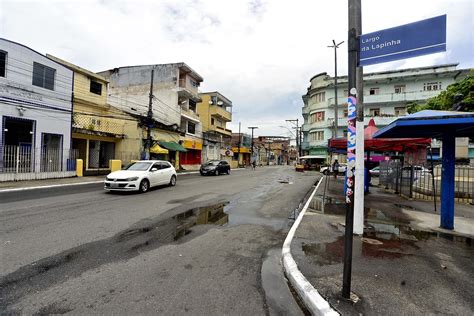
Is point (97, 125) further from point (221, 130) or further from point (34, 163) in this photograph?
point (221, 130)

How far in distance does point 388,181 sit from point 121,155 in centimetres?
2275

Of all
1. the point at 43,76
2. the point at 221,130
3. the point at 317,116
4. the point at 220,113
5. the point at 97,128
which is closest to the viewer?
the point at 43,76

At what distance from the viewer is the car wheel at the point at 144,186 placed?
36.9 ft

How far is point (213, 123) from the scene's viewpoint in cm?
4231

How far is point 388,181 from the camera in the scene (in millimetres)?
15453

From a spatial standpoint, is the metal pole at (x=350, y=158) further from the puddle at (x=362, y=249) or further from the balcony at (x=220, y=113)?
the balcony at (x=220, y=113)

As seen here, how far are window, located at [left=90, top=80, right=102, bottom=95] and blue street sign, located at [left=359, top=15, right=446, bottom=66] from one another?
23716mm

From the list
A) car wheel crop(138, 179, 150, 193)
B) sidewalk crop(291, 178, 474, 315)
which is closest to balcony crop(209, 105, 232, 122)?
car wheel crop(138, 179, 150, 193)

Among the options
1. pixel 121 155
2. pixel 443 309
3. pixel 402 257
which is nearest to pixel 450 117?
pixel 402 257

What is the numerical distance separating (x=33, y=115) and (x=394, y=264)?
2024 cm

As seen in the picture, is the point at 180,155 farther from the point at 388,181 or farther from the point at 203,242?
the point at 203,242

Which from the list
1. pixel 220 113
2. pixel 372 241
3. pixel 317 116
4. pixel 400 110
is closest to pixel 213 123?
pixel 220 113

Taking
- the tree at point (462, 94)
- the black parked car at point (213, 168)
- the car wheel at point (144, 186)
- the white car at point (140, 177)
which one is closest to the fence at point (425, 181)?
the tree at point (462, 94)

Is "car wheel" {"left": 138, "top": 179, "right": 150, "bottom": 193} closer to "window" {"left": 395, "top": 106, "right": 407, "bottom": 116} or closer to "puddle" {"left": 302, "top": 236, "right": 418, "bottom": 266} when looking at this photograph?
"puddle" {"left": 302, "top": 236, "right": 418, "bottom": 266}
